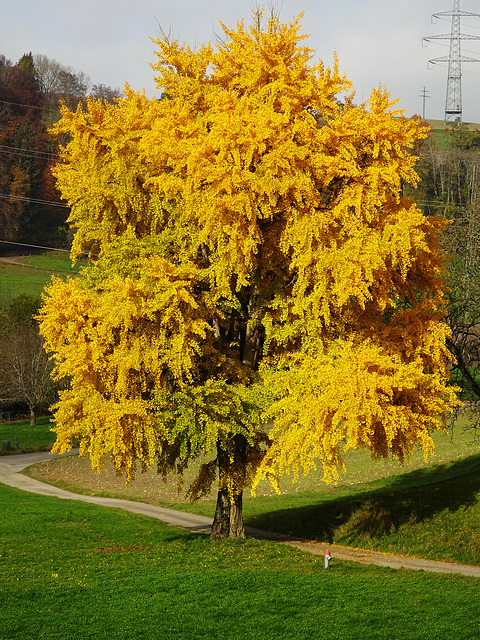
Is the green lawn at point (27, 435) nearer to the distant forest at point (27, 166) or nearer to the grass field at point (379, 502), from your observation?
the grass field at point (379, 502)

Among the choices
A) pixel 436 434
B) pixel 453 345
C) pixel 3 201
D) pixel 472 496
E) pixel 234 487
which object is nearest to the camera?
pixel 234 487

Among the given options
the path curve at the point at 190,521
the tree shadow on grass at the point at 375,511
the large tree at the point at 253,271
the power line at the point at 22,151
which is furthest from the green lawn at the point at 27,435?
the power line at the point at 22,151

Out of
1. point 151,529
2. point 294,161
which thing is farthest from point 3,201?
point 294,161

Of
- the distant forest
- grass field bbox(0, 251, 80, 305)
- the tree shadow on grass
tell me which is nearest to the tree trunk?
the tree shadow on grass

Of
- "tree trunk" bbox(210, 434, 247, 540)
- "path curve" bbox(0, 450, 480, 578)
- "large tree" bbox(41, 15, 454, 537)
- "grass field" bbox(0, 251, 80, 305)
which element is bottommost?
"path curve" bbox(0, 450, 480, 578)

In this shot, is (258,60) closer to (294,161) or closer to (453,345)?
(294,161)

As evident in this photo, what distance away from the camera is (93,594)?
1304 cm

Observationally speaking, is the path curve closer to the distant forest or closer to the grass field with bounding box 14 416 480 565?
the grass field with bounding box 14 416 480 565

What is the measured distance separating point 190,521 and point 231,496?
6.66m

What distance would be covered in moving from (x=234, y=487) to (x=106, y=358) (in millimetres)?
4488

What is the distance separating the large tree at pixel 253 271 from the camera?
47.9 feet

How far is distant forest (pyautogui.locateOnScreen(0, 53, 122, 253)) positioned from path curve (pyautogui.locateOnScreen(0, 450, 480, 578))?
128 feet

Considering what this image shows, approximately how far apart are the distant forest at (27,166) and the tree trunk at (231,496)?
5752cm

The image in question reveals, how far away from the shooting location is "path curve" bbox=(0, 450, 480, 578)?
16.9 m
